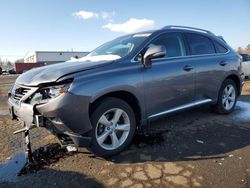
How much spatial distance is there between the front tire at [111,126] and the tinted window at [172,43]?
1.34 m

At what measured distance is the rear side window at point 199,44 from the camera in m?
5.09

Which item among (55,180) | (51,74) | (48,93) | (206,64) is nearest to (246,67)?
(206,64)

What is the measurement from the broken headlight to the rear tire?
12.2 ft

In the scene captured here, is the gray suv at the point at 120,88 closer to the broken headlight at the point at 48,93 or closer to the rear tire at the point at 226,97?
the broken headlight at the point at 48,93

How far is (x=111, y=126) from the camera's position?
376 centimetres

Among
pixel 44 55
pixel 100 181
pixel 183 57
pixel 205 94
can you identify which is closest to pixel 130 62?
pixel 183 57

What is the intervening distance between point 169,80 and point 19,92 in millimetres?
2326

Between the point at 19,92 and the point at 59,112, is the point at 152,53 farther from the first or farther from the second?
the point at 19,92

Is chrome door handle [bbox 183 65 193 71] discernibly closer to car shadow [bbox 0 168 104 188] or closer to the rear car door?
the rear car door

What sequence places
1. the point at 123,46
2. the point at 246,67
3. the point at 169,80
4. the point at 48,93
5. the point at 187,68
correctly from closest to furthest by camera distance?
the point at 48,93 < the point at 169,80 < the point at 123,46 < the point at 187,68 < the point at 246,67

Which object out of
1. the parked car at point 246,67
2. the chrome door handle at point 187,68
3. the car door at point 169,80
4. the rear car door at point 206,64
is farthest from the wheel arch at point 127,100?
the parked car at point 246,67

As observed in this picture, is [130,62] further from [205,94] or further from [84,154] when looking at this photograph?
[205,94]

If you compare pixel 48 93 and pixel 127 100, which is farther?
pixel 127 100

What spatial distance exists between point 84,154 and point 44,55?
2592 inches
